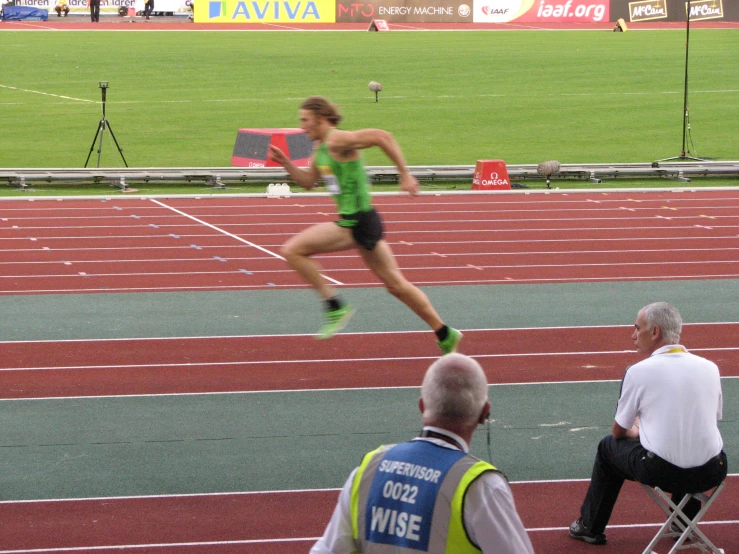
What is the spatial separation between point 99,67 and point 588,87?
45.3 feet

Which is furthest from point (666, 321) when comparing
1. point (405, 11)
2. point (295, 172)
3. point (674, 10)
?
point (674, 10)

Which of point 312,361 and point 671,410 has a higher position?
point 671,410

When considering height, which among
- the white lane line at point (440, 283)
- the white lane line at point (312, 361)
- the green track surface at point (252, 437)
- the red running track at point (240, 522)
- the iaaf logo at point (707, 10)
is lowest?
the red running track at point (240, 522)

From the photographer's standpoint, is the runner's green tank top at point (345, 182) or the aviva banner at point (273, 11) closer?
the runner's green tank top at point (345, 182)

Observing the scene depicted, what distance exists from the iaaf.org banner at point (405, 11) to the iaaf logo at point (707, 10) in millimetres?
8581

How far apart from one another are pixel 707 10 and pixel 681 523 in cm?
4405

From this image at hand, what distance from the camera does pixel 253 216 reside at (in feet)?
52.5

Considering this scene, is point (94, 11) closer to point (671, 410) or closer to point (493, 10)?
point (493, 10)

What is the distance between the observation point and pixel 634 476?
5.07 meters

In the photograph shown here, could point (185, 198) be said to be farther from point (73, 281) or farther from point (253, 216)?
point (73, 281)

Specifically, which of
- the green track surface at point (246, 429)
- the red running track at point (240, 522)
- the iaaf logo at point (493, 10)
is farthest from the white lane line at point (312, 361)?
the iaaf logo at point (493, 10)

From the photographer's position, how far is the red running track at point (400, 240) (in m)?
12.3

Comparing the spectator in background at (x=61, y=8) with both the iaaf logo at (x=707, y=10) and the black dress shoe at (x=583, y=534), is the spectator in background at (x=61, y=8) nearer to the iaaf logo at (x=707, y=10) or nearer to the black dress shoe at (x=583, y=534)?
the iaaf logo at (x=707, y=10)

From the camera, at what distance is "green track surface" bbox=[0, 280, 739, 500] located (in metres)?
6.34
